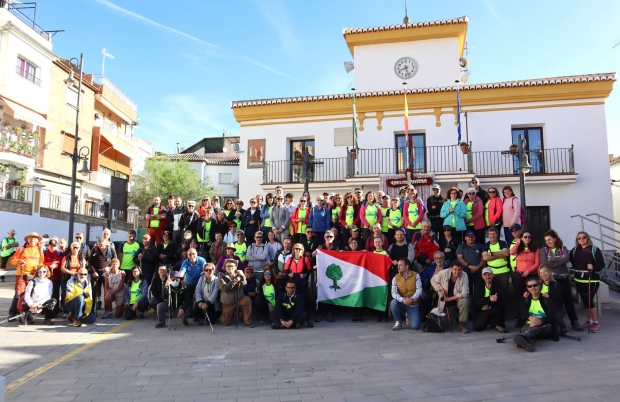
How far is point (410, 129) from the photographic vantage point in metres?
17.7

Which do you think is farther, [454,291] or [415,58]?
[415,58]

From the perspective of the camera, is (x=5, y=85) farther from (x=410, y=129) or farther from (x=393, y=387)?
(x=393, y=387)

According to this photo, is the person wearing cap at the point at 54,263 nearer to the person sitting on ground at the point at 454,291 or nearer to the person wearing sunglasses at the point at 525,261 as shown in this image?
the person sitting on ground at the point at 454,291

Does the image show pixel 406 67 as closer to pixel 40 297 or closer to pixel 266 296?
pixel 266 296

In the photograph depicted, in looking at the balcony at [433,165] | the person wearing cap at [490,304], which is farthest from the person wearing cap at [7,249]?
the person wearing cap at [490,304]

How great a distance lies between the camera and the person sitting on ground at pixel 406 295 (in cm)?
797

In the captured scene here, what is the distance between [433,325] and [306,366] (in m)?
3.04

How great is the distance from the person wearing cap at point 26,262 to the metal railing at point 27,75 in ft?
62.0

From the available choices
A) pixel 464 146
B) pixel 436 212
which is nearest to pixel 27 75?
pixel 464 146

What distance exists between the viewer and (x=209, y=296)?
8.52m

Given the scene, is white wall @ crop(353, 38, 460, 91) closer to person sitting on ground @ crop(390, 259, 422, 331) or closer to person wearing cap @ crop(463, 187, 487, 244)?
person wearing cap @ crop(463, 187, 487, 244)

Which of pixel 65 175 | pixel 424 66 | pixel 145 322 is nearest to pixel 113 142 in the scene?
pixel 65 175

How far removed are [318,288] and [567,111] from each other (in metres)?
13.3

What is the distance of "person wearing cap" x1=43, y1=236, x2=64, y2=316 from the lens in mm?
9367
